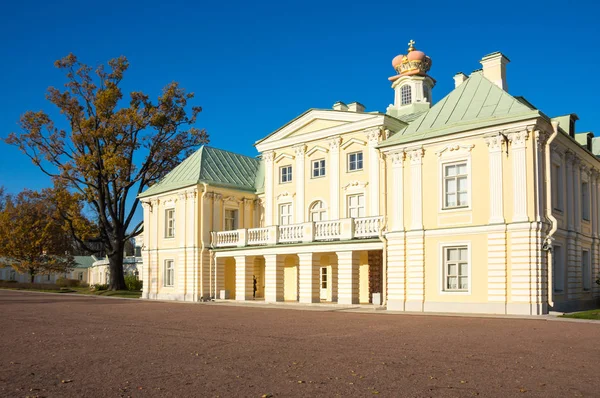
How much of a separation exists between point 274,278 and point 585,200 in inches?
608

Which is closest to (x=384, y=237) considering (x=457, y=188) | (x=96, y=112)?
(x=457, y=188)

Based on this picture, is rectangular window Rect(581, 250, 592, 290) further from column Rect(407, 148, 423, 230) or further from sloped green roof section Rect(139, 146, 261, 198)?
sloped green roof section Rect(139, 146, 261, 198)

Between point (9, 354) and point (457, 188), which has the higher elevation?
point (457, 188)

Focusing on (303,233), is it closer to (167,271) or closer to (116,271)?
(167,271)

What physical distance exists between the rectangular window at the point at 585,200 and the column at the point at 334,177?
448 inches

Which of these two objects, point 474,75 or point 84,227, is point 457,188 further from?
point 84,227

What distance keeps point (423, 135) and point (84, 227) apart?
26.9m

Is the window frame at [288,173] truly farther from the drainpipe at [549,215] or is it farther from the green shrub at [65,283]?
the green shrub at [65,283]

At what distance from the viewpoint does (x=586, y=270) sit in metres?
27.5

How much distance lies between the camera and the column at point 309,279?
30.9 metres

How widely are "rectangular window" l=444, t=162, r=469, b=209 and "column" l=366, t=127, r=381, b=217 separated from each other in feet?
18.5

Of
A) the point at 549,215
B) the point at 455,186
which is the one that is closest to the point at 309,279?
the point at 455,186

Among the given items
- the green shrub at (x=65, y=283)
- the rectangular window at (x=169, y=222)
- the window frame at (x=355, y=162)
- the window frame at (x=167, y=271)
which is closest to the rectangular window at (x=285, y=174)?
the window frame at (x=355, y=162)

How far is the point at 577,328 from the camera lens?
56.0ft
